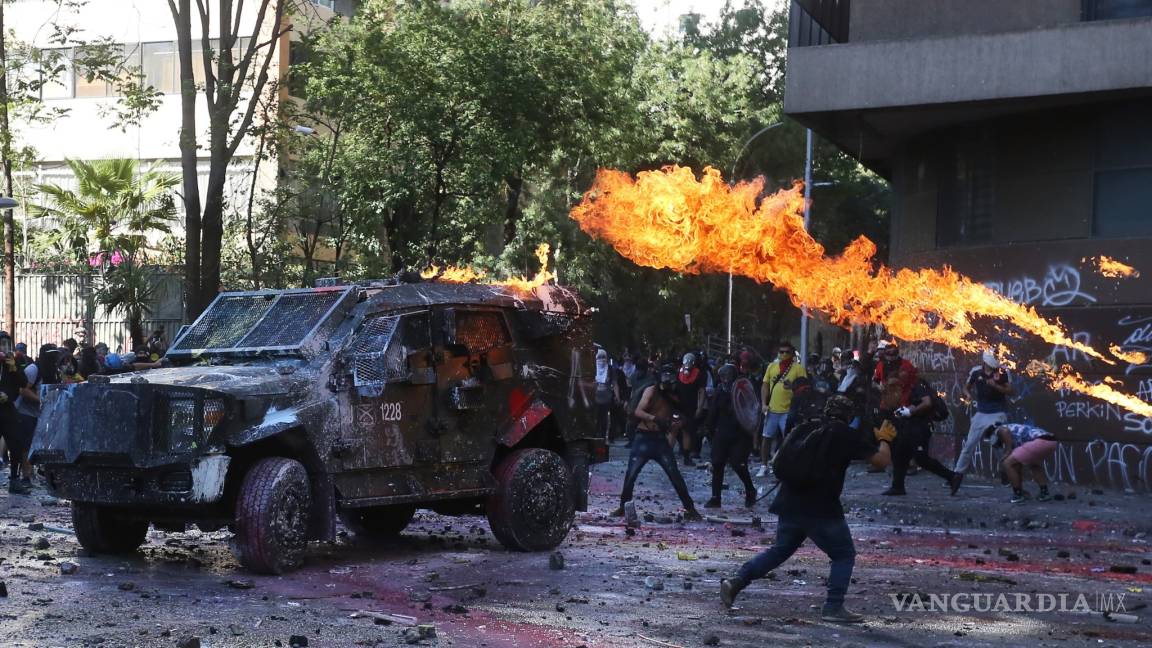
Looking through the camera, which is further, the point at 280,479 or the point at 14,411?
the point at 14,411

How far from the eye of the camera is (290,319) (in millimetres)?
11375

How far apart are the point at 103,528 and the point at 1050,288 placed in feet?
41.2

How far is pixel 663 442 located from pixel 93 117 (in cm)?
2764

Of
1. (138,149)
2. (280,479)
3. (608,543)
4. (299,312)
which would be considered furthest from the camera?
(138,149)

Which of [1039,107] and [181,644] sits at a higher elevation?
[1039,107]

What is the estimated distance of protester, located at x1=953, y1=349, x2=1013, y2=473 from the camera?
1702cm

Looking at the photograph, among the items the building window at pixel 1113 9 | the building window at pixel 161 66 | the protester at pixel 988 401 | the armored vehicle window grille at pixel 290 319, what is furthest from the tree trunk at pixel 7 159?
the building window at pixel 1113 9

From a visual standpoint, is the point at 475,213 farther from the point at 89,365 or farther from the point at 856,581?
the point at 856,581

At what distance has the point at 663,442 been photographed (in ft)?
48.8

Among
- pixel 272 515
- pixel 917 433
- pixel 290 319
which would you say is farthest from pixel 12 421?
pixel 917 433

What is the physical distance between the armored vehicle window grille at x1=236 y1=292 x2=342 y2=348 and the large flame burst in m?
6.06

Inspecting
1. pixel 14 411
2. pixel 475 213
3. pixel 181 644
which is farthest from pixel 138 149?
pixel 181 644

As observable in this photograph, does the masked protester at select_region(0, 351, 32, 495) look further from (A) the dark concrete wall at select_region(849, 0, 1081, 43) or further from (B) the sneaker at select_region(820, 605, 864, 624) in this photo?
(A) the dark concrete wall at select_region(849, 0, 1081, 43)

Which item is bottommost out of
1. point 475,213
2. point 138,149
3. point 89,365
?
point 89,365
